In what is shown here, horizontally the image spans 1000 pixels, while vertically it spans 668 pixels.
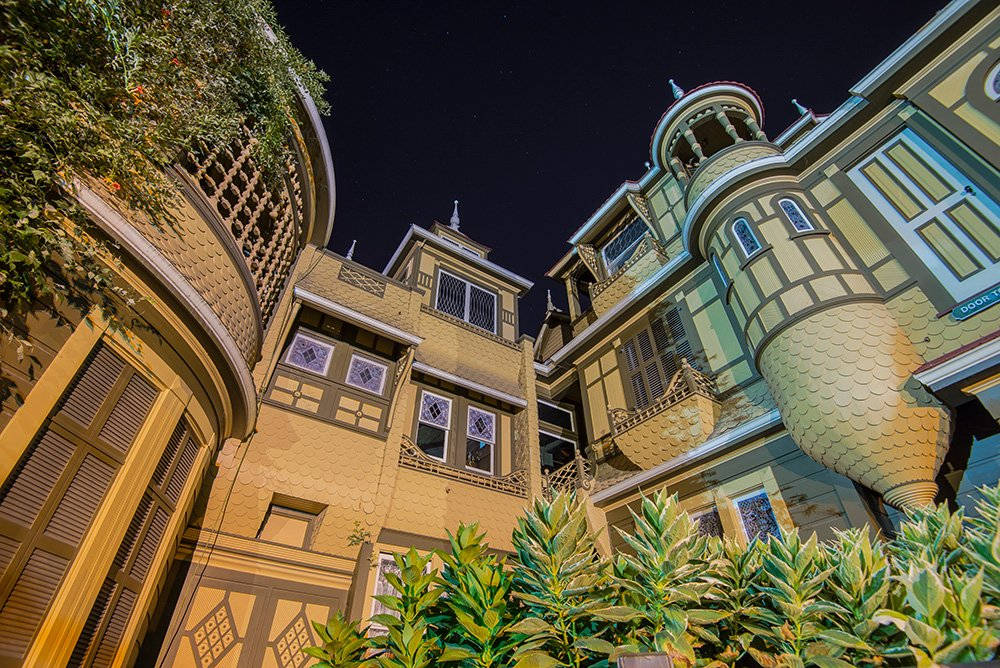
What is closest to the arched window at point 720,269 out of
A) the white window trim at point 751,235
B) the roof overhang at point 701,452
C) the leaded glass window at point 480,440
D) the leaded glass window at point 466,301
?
the white window trim at point 751,235

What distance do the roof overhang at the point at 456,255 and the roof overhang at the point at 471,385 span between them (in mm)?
4637

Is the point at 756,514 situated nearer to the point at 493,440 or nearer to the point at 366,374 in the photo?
the point at 493,440

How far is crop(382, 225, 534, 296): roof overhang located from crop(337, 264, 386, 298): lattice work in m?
2.94

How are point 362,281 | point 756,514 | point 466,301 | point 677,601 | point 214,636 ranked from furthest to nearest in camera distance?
point 466,301 → point 362,281 → point 756,514 → point 214,636 → point 677,601

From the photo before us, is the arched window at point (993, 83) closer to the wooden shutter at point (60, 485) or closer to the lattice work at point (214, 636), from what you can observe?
the wooden shutter at point (60, 485)

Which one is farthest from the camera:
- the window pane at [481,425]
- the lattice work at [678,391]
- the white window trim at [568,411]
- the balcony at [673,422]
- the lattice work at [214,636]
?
the white window trim at [568,411]

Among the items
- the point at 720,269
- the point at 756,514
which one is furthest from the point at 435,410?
the point at 720,269

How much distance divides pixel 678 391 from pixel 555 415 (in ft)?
19.6

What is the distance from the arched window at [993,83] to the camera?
7824mm

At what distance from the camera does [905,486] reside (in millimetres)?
6641

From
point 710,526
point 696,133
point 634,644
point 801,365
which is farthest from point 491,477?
point 696,133

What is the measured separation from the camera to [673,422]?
10695 millimetres

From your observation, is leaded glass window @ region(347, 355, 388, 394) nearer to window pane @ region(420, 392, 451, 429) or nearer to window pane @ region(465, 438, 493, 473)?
window pane @ region(420, 392, 451, 429)

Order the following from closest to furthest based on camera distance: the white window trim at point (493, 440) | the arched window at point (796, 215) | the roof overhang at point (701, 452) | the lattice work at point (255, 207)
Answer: the lattice work at point (255, 207)
the roof overhang at point (701, 452)
the arched window at point (796, 215)
the white window trim at point (493, 440)
